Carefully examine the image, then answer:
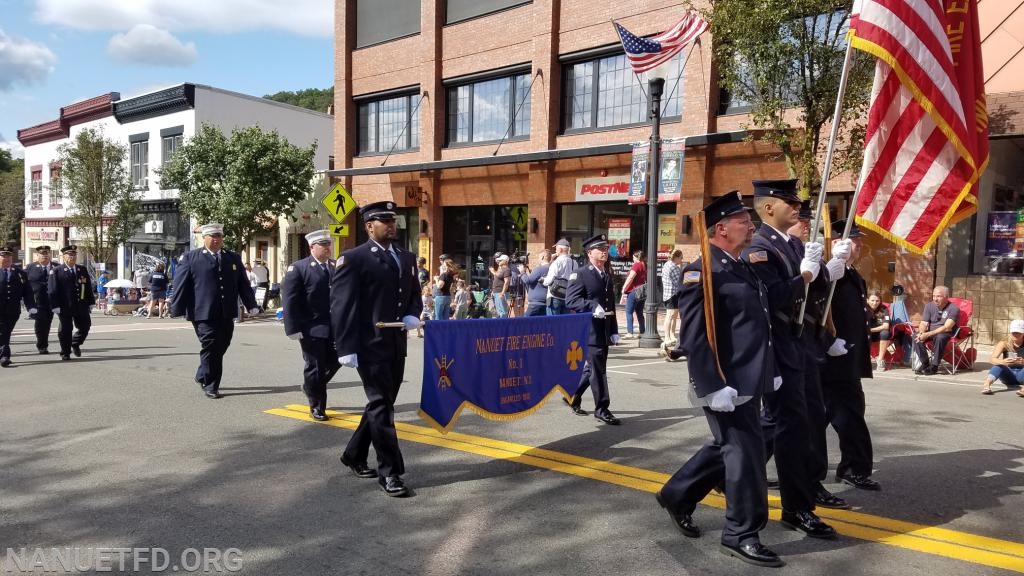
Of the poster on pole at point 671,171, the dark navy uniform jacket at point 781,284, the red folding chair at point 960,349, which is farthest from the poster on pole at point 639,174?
the dark navy uniform jacket at point 781,284

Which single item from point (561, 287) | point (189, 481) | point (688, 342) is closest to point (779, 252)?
point (688, 342)

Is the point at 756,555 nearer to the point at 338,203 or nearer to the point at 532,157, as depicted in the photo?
the point at 338,203

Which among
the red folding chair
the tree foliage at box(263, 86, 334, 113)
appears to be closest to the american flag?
the red folding chair

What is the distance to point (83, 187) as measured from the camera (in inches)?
1225

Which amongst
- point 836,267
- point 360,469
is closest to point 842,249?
point 836,267

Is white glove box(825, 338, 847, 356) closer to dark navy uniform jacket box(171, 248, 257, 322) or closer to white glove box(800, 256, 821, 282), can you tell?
white glove box(800, 256, 821, 282)

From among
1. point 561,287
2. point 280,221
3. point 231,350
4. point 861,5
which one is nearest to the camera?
point 861,5

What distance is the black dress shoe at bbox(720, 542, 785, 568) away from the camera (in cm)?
398

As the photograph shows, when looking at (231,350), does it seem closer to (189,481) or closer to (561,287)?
(561,287)

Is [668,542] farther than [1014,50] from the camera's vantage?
No

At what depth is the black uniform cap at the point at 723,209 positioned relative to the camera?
428 cm

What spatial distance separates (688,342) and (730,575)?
1.25 meters

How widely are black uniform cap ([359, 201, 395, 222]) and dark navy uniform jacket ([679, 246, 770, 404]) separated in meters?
2.33

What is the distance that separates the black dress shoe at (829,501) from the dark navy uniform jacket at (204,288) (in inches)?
271
